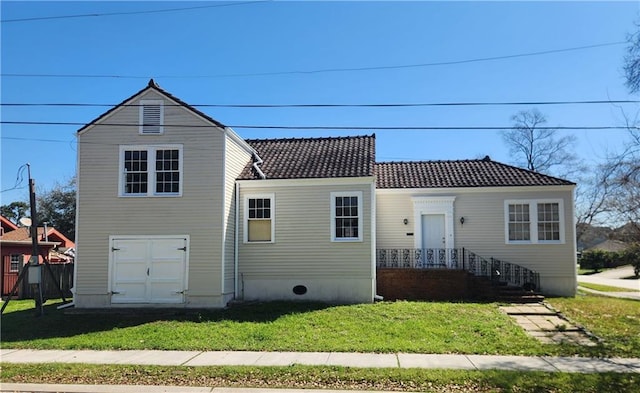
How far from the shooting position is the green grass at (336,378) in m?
8.20

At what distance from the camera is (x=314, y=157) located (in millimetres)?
19297

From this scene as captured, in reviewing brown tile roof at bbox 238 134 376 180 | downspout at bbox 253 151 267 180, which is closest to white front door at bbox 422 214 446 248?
brown tile roof at bbox 238 134 376 180

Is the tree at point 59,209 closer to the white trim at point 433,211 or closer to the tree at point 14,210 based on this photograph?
the tree at point 14,210

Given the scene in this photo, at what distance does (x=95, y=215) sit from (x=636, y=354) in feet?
49.9

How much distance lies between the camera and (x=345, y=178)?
1725 cm

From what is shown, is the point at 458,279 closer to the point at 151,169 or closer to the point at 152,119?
the point at 151,169

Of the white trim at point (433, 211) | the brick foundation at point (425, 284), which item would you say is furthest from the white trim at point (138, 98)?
the white trim at point (433, 211)

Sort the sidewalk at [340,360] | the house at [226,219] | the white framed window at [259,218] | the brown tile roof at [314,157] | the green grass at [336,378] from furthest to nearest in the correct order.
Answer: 1. the brown tile roof at [314,157]
2. the white framed window at [259,218]
3. the house at [226,219]
4. the sidewalk at [340,360]
5. the green grass at [336,378]

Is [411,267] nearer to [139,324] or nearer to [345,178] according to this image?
[345,178]

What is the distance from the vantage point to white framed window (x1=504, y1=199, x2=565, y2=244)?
19516 millimetres

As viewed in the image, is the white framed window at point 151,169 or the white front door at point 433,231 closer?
the white framed window at point 151,169

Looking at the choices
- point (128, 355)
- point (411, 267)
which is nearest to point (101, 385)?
point (128, 355)

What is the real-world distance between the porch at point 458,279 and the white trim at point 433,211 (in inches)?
26.4

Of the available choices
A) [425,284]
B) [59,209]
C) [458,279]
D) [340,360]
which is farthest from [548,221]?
[59,209]
